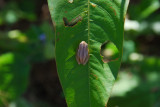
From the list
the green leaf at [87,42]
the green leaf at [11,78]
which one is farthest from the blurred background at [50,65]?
the green leaf at [87,42]

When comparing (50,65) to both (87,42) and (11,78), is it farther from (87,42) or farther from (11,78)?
(87,42)

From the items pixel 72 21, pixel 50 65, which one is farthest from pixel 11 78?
pixel 72 21

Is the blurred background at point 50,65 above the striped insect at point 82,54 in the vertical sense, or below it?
below

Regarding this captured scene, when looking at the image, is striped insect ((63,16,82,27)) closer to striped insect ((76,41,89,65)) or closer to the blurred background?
striped insect ((76,41,89,65))

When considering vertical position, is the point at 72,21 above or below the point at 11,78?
above

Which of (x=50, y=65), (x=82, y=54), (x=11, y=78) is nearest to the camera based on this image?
(x=82, y=54)

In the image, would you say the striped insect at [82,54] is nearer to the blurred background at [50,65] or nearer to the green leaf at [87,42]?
the green leaf at [87,42]
